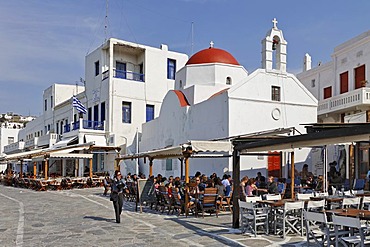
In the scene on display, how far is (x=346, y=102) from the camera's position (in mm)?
21312

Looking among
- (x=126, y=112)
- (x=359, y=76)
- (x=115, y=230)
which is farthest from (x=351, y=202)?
(x=126, y=112)

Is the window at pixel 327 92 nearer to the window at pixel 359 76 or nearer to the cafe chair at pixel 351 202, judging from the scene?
the window at pixel 359 76

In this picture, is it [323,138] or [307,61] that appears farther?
[307,61]

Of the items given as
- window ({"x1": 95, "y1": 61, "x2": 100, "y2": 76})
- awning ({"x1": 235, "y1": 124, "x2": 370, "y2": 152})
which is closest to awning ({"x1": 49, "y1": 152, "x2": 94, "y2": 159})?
window ({"x1": 95, "y1": 61, "x2": 100, "y2": 76})

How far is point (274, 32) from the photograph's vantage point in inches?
852

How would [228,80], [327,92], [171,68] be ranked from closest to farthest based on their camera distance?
[228,80], [327,92], [171,68]

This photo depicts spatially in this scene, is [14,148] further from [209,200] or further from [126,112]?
[209,200]

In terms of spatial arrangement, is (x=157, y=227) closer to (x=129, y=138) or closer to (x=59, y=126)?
(x=129, y=138)

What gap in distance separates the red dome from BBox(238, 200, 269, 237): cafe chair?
51.2ft

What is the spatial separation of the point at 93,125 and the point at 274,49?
1613 cm

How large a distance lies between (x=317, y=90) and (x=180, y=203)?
1694 centimetres

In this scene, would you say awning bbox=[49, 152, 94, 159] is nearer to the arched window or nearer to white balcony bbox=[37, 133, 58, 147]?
the arched window

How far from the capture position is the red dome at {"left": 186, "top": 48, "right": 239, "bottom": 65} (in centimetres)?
2455

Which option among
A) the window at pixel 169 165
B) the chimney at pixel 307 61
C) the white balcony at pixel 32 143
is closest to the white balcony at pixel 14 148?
the white balcony at pixel 32 143
